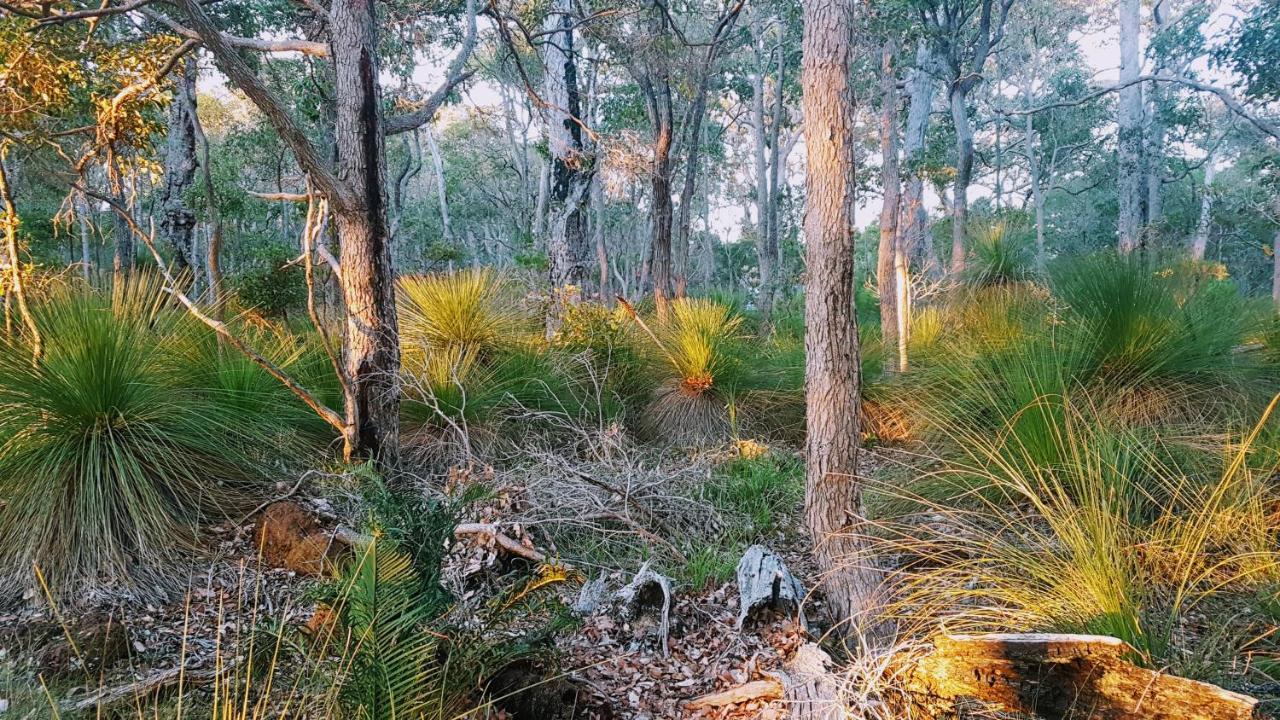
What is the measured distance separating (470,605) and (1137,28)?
23742mm

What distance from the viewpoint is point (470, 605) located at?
10.6 ft

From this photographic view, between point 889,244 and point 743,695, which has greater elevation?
point 889,244

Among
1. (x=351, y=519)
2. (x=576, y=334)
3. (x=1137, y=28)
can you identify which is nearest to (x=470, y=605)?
(x=351, y=519)

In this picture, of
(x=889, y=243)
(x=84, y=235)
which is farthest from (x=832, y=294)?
(x=84, y=235)

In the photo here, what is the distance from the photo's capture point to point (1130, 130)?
58.0 feet

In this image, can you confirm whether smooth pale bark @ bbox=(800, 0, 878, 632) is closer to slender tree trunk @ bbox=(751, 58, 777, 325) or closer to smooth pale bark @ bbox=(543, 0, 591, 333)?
smooth pale bark @ bbox=(543, 0, 591, 333)

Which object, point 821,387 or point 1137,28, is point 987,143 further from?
point 821,387

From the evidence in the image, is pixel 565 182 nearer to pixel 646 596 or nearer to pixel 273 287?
pixel 273 287

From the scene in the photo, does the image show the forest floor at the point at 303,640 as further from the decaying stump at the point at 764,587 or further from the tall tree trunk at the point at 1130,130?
the tall tree trunk at the point at 1130,130

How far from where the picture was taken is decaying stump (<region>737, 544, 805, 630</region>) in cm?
356

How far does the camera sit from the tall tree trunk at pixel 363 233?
15.9ft

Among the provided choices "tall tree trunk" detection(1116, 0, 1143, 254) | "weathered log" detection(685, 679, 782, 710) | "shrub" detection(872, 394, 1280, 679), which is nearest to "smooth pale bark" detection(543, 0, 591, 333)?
"weathered log" detection(685, 679, 782, 710)

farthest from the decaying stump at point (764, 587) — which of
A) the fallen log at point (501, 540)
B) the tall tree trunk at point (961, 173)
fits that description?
the tall tree trunk at point (961, 173)

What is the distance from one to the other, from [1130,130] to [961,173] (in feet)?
39.8
